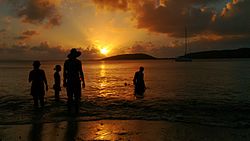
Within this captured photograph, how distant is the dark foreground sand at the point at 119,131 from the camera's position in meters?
6.78

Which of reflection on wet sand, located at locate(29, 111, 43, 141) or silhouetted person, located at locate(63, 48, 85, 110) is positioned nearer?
reflection on wet sand, located at locate(29, 111, 43, 141)

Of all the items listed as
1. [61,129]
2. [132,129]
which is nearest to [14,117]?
[61,129]

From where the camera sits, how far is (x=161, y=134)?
7.16 metres

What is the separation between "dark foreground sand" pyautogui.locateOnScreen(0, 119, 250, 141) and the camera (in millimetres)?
6781

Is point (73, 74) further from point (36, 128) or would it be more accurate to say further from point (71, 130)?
point (71, 130)

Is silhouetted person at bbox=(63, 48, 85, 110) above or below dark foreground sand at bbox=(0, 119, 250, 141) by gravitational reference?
above

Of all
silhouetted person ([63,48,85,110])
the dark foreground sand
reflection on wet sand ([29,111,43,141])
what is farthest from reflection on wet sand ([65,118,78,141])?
silhouetted person ([63,48,85,110])

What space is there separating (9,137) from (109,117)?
3785 mm

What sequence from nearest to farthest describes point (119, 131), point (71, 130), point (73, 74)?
point (119, 131) → point (71, 130) → point (73, 74)

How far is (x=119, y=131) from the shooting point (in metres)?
7.42

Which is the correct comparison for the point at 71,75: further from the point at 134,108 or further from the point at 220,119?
the point at 220,119

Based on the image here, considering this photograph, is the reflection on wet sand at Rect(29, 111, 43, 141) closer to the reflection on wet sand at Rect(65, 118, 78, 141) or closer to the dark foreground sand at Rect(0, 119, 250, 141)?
the dark foreground sand at Rect(0, 119, 250, 141)

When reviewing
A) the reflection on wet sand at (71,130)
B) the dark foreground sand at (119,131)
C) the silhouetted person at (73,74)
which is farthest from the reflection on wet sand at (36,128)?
the silhouetted person at (73,74)

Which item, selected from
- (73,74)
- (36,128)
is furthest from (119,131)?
(73,74)
